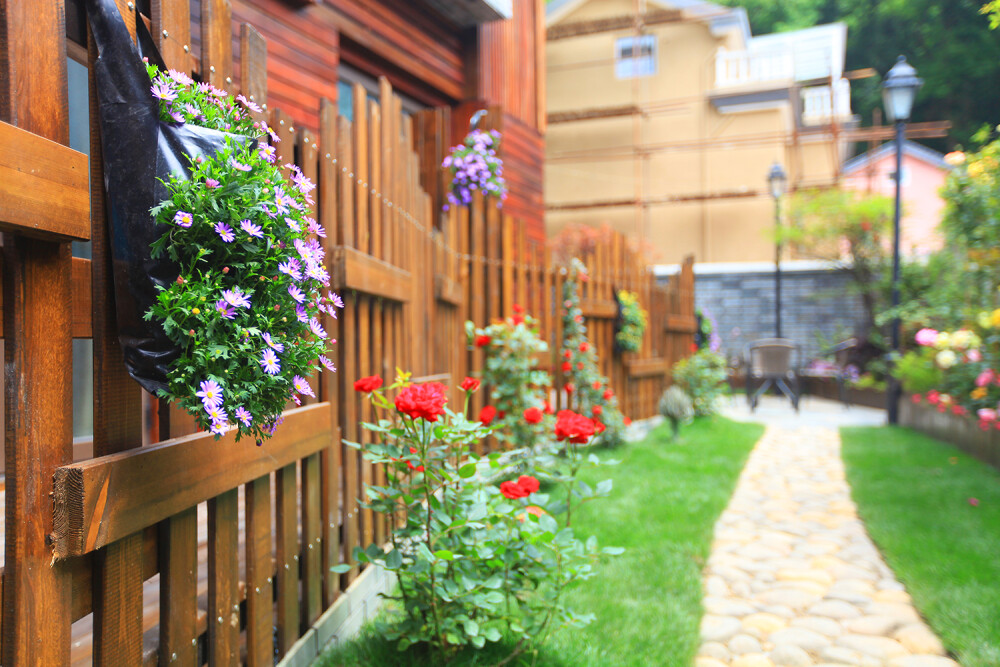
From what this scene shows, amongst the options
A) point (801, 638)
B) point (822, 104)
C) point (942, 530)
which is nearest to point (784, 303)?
point (822, 104)

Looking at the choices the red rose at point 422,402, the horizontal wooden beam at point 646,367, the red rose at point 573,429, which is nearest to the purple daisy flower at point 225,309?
the red rose at point 422,402

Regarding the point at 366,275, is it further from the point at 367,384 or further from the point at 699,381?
the point at 699,381

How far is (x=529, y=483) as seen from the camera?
2.13m

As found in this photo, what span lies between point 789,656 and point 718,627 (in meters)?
0.31

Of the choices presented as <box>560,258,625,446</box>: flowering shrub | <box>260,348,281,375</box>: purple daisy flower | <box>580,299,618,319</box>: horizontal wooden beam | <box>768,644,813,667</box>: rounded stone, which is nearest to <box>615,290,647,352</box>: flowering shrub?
<box>580,299,618,319</box>: horizontal wooden beam

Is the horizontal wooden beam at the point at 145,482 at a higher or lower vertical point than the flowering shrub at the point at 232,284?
lower

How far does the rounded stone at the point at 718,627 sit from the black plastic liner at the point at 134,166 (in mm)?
2427

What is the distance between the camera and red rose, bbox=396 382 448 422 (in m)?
1.89

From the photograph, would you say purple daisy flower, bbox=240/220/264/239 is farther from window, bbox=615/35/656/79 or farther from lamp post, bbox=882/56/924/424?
window, bbox=615/35/656/79

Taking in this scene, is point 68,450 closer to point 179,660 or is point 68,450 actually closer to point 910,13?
point 179,660

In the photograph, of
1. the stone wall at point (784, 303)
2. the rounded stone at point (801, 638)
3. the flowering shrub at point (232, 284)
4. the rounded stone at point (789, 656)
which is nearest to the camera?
the flowering shrub at point (232, 284)

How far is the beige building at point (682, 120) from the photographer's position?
17.3 meters

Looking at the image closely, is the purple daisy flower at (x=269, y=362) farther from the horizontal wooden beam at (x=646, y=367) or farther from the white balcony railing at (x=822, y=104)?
the white balcony railing at (x=822, y=104)

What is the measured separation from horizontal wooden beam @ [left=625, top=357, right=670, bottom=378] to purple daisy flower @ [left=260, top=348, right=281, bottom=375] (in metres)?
6.17
